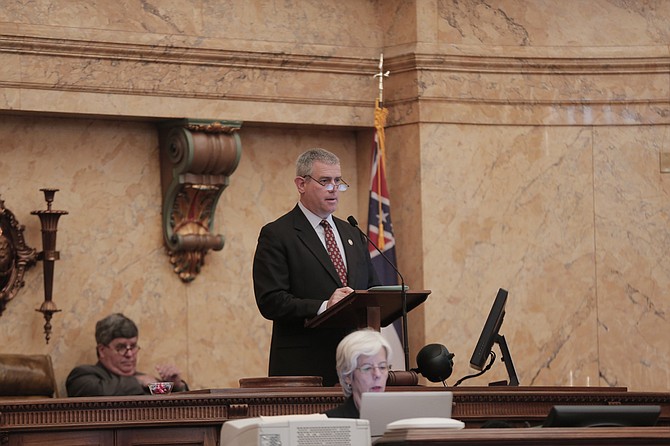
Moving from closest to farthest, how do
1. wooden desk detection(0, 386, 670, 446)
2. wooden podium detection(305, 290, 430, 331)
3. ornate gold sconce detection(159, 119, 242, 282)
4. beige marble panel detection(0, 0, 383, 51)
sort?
wooden desk detection(0, 386, 670, 446) → wooden podium detection(305, 290, 430, 331) → beige marble panel detection(0, 0, 383, 51) → ornate gold sconce detection(159, 119, 242, 282)

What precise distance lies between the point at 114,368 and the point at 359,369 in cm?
318

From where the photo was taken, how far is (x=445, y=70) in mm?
8469

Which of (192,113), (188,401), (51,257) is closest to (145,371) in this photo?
(51,257)

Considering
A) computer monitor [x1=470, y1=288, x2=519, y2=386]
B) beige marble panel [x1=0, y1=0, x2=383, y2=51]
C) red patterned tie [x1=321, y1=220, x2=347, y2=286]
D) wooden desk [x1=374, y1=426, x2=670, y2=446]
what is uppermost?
beige marble panel [x1=0, y1=0, x2=383, y2=51]

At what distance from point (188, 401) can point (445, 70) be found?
363 cm

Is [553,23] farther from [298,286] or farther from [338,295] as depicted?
[338,295]

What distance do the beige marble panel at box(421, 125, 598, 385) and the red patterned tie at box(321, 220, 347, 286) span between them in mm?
2029

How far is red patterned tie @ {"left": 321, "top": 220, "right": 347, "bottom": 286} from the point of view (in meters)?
6.34

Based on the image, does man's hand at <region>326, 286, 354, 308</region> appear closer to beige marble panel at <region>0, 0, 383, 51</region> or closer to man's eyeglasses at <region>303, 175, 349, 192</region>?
man's eyeglasses at <region>303, 175, 349, 192</region>

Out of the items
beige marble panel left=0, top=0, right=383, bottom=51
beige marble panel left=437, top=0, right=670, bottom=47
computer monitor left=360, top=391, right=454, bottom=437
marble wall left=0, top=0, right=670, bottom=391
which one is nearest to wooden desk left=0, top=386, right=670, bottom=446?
computer monitor left=360, top=391, right=454, bottom=437

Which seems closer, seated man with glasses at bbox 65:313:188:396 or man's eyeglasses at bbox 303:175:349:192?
man's eyeglasses at bbox 303:175:349:192

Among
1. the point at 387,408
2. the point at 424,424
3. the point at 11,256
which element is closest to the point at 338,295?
the point at 387,408

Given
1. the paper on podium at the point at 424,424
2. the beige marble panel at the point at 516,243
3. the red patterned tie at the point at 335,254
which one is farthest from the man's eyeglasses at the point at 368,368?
the beige marble panel at the point at 516,243

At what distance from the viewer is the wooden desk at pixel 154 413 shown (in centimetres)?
521
